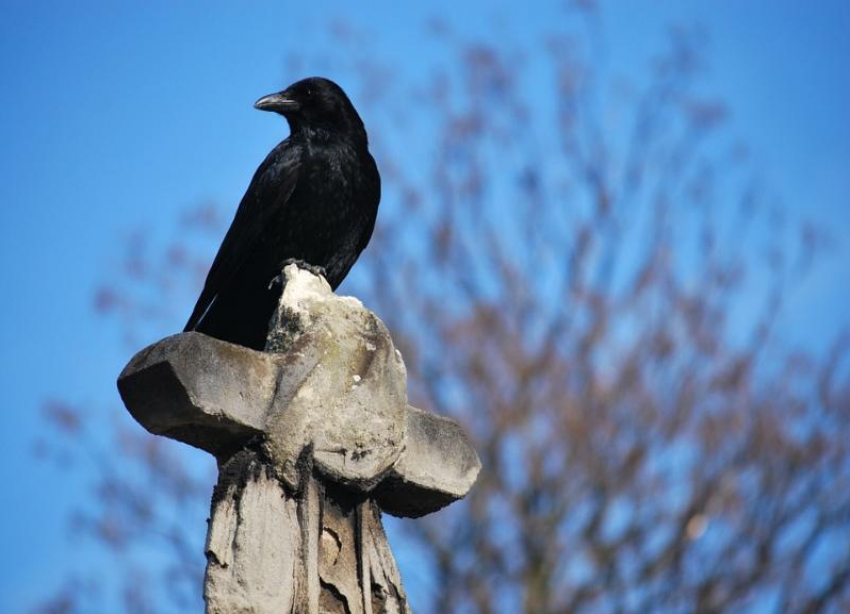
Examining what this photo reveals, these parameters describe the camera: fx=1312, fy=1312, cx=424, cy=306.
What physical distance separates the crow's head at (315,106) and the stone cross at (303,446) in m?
2.19

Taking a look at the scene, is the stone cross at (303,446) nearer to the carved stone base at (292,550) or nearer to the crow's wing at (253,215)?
the carved stone base at (292,550)

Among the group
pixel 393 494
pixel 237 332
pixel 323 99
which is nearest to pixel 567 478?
pixel 323 99

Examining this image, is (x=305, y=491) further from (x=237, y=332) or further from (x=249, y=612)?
(x=237, y=332)

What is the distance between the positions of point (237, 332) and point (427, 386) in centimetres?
957

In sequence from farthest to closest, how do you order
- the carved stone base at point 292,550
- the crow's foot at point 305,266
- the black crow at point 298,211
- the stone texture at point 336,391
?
1. the black crow at point 298,211
2. the crow's foot at point 305,266
3. the stone texture at point 336,391
4. the carved stone base at point 292,550

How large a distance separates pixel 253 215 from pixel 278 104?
0.79m

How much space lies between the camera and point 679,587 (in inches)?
500

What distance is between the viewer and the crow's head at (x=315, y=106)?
18.5 feet

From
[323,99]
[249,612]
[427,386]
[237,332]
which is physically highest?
[427,386]

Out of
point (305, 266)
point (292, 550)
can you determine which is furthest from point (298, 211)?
point (292, 550)

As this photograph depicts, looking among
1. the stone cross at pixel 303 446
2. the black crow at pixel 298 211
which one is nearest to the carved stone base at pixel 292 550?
the stone cross at pixel 303 446

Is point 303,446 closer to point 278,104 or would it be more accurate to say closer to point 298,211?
point 298,211

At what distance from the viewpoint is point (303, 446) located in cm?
316

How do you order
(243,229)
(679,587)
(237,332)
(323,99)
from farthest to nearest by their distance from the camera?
(679,587) → (323,99) → (243,229) → (237,332)
